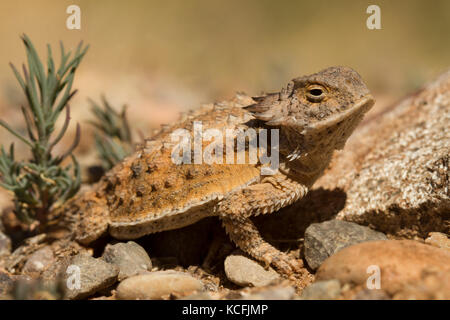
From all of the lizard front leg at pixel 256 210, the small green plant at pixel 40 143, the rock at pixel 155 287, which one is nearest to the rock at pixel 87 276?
the rock at pixel 155 287

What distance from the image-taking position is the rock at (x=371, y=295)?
265 cm

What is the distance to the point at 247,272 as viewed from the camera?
362 centimetres

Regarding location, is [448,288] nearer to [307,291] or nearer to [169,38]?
[307,291]

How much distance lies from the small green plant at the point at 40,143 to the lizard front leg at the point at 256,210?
230cm

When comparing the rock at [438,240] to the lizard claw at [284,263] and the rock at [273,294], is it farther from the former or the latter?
the rock at [273,294]

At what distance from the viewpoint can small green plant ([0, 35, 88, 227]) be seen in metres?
4.81

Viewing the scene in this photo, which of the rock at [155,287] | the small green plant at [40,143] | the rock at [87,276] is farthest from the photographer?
the small green plant at [40,143]

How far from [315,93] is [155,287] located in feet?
7.25

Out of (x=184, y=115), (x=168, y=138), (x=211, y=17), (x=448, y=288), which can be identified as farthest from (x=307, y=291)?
(x=211, y=17)

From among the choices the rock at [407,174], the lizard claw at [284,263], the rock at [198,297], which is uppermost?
the rock at [407,174]

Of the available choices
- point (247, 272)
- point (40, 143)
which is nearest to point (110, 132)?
point (40, 143)

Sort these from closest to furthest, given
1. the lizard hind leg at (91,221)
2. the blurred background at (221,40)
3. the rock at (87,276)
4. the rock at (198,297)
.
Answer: the rock at (198,297) < the rock at (87,276) < the lizard hind leg at (91,221) < the blurred background at (221,40)

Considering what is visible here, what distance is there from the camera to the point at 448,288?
2584 mm

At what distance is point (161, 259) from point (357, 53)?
2099 centimetres
